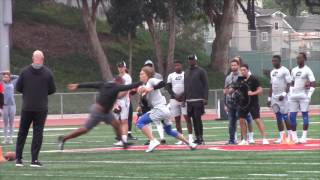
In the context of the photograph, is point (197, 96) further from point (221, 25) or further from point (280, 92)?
point (221, 25)

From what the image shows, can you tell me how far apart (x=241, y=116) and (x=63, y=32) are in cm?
3734

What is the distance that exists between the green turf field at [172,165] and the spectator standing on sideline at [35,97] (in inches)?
18.1

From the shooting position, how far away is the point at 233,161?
15109 mm

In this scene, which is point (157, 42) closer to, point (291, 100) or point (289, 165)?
point (291, 100)

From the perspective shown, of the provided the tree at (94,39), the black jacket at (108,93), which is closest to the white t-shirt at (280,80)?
the black jacket at (108,93)

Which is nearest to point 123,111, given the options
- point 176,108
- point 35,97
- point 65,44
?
point 176,108

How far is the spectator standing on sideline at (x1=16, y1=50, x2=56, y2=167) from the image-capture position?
15336mm

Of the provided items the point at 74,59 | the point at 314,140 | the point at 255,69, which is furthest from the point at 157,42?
the point at 314,140

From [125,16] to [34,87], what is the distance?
3381 centimetres

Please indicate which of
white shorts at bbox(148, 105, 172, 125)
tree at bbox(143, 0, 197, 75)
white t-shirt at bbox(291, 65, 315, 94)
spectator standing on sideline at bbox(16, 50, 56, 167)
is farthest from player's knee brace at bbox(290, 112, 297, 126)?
tree at bbox(143, 0, 197, 75)

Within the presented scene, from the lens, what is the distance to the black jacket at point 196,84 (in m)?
19.8

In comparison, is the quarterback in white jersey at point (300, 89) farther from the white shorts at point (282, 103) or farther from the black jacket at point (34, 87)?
the black jacket at point (34, 87)

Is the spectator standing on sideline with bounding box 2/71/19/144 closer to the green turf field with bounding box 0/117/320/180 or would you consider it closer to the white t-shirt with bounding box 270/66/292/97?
the green turf field with bounding box 0/117/320/180

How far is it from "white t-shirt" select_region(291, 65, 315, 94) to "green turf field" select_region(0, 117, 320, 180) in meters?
2.99
